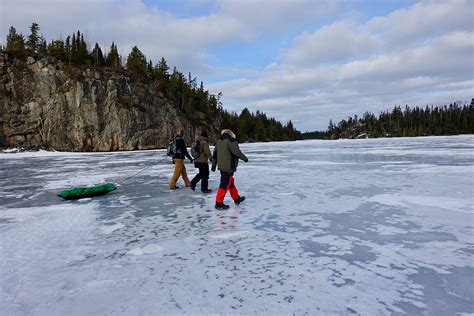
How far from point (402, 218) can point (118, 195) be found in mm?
7639

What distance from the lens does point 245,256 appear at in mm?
4074

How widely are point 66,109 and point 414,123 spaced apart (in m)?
135

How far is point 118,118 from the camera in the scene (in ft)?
192

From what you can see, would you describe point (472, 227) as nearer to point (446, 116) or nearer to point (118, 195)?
point (118, 195)

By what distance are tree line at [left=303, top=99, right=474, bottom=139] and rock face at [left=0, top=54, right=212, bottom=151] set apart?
376 ft

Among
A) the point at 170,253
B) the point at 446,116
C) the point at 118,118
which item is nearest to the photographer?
the point at 170,253

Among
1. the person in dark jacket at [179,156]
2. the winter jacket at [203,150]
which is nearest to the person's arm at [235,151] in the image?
the winter jacket at [203,150]

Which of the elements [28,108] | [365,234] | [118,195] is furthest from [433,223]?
[28,108]

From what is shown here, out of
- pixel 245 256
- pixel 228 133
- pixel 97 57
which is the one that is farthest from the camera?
pixel 97 57

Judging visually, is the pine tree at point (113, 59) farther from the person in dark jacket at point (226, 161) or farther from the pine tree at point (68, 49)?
the person in dark jacket at point (226, 161)

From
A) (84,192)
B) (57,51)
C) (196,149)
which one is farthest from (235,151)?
(57,51)

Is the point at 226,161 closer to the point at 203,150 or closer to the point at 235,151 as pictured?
the point at 235,151

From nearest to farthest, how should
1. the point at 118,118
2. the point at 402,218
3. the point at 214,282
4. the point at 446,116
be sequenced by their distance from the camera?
the point at 214,282, the point at 402,218, the point at 118,118, the point at 446,116

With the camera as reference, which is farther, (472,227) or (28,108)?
(28,108)
